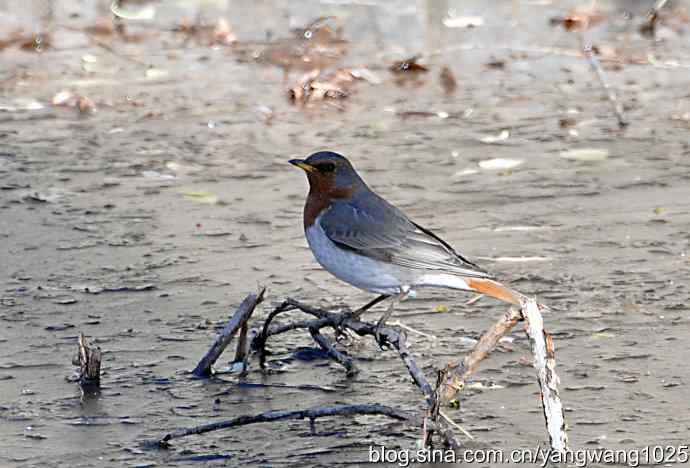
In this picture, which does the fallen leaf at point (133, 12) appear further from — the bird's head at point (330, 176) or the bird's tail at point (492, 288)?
the bird's tail at point (492, 288)

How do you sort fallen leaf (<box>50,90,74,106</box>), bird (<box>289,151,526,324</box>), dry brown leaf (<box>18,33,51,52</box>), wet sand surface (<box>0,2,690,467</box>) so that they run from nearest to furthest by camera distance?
wet sand surface (<box>0,2,690,467</box>), bird (<box>289,151,526,324</box>), fallen leaf (<box>50,90,74,106</box>), dry brown leaf (<box>18,33,51,52</box>)

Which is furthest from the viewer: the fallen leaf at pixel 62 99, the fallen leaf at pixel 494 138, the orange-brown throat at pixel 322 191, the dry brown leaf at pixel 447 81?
the dry brown leaf at pixel 447 81

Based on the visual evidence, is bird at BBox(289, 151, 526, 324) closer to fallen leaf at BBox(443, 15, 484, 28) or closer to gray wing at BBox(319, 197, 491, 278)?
gray wing at BBox(319, 197, 491, 278)

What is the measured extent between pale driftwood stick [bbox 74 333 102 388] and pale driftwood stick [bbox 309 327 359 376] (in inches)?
32.6

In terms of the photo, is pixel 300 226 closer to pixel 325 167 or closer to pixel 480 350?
pixel 325 167

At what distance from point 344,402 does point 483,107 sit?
5.61 meters

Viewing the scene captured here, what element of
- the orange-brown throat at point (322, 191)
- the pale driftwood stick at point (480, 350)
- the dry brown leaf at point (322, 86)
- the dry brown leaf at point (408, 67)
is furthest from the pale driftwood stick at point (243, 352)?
the dry brown leaf at point (408, 67)

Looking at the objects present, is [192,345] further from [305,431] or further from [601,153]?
[601,153]

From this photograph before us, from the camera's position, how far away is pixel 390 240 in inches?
229

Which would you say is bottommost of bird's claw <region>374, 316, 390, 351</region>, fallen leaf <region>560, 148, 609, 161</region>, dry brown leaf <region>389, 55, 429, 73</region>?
bird's claw <region>374, 316, 390, 351</region>

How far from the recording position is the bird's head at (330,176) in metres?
6.07

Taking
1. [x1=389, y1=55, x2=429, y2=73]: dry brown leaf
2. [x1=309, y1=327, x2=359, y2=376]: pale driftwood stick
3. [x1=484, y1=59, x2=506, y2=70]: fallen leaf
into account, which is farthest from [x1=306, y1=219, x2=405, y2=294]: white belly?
[x1=484, y1=59, x2=506, y2=70]: fallen leaf

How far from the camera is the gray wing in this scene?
5672 mm

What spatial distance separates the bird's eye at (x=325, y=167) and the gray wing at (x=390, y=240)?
182 mm
